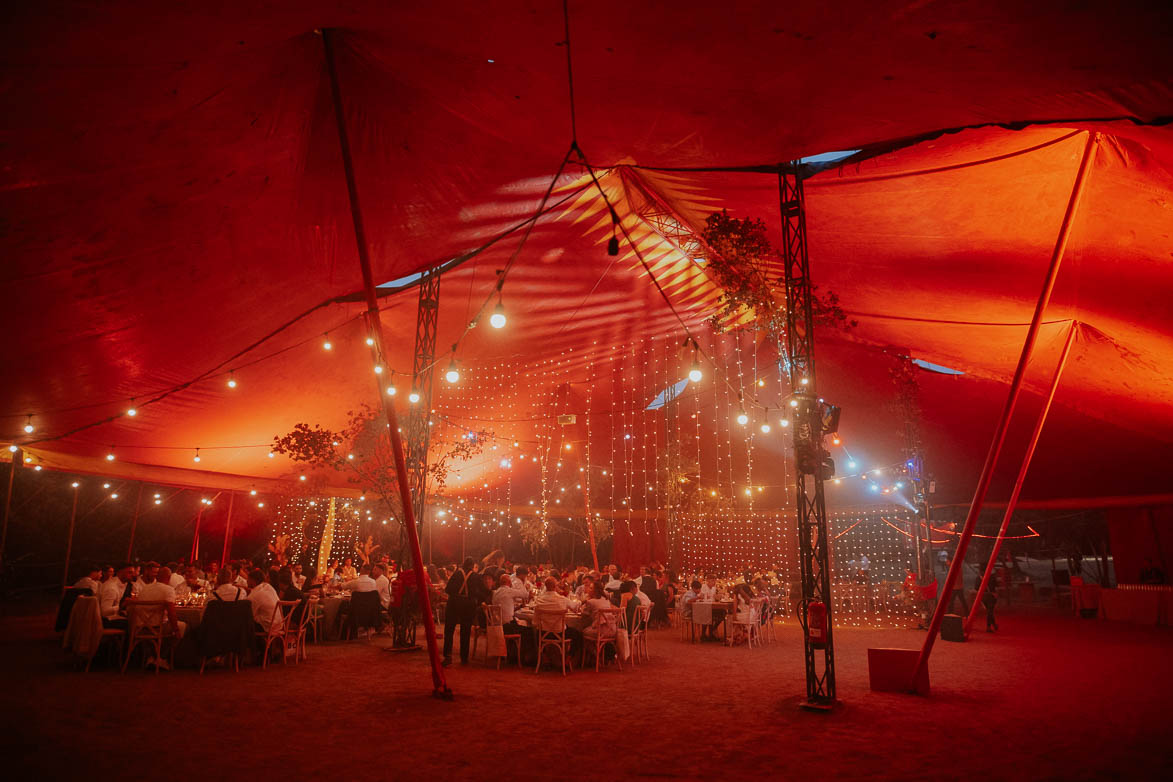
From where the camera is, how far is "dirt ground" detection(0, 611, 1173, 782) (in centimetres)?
428

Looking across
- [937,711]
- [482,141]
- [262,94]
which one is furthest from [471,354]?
[937,711]

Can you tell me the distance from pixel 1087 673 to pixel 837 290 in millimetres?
5360

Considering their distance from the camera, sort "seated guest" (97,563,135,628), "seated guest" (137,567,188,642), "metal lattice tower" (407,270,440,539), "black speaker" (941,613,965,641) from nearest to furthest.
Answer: "seated guest" (137,567,188,642), "seated guest" (97,563,135,628), "metal lattice tower" (407,270,440,539), "black speaker" (941,613,965,641)

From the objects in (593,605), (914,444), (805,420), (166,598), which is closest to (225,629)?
(166,598)

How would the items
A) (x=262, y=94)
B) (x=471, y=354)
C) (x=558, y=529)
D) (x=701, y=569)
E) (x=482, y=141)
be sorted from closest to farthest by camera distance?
(x=262, y=94) → (x=482, y=141) → (x=471, y=354) → (x=701, y=569) → (x=558, y=529)

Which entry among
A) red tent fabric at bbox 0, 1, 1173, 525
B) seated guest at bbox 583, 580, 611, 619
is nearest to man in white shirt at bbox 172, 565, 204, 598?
red tent fabric at bbox 0, 1, 1173, 525

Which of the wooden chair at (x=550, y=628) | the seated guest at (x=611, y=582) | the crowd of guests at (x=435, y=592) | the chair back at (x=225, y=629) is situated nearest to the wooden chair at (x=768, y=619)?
the crowd of guests at (x=435, y=592)

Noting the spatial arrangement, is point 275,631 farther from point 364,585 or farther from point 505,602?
point 505,602

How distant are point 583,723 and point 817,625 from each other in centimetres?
233

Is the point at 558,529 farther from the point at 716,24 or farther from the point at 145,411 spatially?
the point at 716,24

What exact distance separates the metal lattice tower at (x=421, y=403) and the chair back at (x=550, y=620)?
235 centimetres

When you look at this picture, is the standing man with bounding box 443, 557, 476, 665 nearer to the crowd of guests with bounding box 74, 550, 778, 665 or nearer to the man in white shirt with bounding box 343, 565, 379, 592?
the crowd of guests with bounding box 74, 550, 778, 665

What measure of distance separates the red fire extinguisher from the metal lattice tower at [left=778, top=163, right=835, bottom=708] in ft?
0.13

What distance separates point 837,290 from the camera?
872cm
